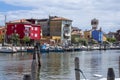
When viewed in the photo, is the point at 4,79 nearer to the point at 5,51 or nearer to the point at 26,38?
the point at 5,51

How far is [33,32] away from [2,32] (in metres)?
16.9

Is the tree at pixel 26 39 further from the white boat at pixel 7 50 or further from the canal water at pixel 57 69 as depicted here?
the canal water at pixel 57 69

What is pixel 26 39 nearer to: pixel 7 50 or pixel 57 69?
pixel 7 50

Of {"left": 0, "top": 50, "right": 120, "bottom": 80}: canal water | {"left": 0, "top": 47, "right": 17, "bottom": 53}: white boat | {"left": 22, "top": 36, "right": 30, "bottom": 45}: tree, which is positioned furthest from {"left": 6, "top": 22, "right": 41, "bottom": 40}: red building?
{"left": 0, "top": 50, "right": 120, "bottom": 80}: canal water

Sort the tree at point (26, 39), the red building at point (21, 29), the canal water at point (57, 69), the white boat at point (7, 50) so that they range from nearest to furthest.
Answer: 1. the canal water at point (57, 69)
2. the white boat at point (7, 50)
3. the tree at point (26, 39)
4. the red building at point (21, 29)

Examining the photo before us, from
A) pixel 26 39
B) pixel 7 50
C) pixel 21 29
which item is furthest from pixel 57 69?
pixel 21 29

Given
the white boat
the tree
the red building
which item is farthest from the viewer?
the red building

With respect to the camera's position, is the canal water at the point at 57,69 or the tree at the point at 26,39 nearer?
the canal water at the point at 57,69

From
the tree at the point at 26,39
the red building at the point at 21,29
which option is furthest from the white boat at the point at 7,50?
the red building at the point at 21,29

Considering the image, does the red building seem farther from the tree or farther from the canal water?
the canal water

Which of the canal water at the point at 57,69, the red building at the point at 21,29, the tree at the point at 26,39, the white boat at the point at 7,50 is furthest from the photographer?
the red building at the point at 21,29

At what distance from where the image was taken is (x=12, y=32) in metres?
171

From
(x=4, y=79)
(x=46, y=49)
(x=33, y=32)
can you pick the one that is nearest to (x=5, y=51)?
(x=46, y=49)

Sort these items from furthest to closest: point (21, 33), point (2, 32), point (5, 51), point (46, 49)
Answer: point (2, 32)
point (21, 33)
point (46, 49)
point (5, 51)
